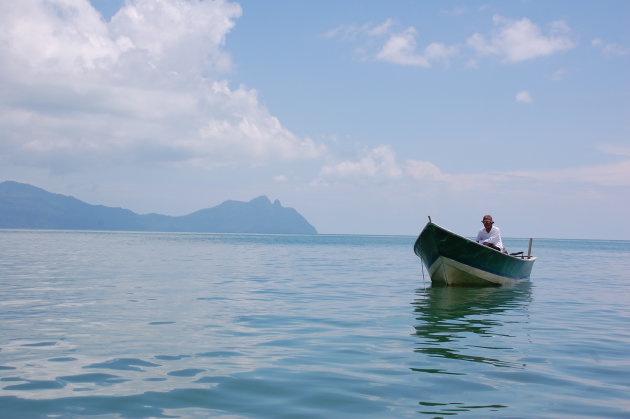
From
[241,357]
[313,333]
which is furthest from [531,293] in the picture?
[241,357]

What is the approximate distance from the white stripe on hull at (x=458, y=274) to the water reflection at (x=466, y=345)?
2.14m

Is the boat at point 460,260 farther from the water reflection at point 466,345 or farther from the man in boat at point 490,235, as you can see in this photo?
the water reflection at point 466,345

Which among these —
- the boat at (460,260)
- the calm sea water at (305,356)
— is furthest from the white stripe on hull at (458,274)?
the calm sea water at (305,356)

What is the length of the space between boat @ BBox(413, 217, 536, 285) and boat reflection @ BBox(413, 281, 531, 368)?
48 cm

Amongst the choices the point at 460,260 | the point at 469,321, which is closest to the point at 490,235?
the point at 460,260

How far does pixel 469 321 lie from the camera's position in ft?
43.8

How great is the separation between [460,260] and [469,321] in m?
8.42

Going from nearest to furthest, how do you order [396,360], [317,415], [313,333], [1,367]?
[317,415] < [1,367] < [396,360] < [313,333]

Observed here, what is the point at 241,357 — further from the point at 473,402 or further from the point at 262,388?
the point at 473,402

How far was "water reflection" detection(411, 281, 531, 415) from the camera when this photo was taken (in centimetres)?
668

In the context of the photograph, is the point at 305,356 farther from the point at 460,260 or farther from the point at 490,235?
the point at 490,235

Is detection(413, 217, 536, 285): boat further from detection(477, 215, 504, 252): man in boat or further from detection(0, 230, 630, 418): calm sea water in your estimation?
detection(0, 230, 630, 418): calm sea water

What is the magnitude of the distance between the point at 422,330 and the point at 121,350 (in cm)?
646

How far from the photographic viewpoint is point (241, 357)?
29.0 ft
